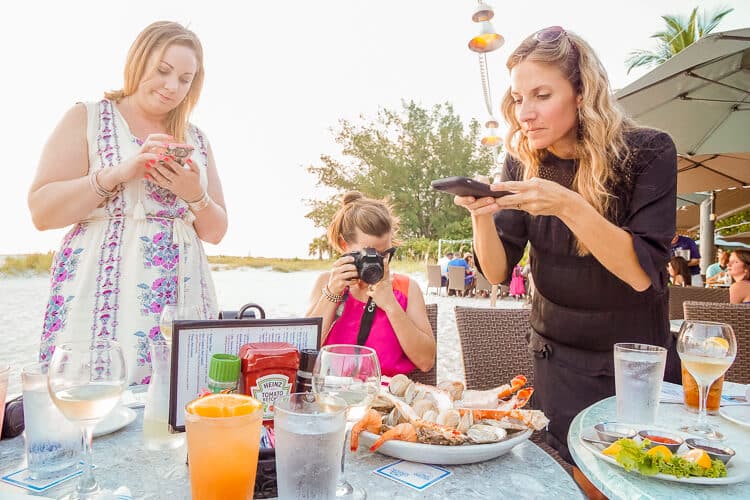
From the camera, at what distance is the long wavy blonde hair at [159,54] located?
5.65ft

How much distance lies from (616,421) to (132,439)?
3.36 ft

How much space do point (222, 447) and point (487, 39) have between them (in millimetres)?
5904

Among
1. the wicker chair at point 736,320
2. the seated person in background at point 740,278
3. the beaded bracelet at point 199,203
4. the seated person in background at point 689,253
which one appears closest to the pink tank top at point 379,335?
the beaded bracelet at point 199,203

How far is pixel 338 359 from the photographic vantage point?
90 centimetres

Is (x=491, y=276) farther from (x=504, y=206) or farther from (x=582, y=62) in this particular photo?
(x=582, y=62)

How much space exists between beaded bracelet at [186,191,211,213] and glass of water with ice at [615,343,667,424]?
1.36 metres

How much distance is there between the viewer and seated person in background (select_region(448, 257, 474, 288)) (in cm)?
1395

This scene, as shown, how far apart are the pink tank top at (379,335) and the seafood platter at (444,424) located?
784 mm

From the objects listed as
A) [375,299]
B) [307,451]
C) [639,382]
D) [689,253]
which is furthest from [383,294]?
[689,253]

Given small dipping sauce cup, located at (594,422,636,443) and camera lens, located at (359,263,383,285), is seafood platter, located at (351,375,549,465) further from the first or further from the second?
camera lens, located at (359,263,383,285)

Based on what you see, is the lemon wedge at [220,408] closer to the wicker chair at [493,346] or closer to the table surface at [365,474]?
the table surface at [365,474]

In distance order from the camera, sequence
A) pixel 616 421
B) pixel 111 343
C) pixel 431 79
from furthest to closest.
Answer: pixel 431 79 → pixel 616 421 → pixel 111 343

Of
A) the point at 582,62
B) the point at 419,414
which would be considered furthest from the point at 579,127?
the point at 419,414

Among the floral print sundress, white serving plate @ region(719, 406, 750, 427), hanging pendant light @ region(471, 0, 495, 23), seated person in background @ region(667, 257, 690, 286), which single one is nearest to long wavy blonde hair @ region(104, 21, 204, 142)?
the floral print sundress
